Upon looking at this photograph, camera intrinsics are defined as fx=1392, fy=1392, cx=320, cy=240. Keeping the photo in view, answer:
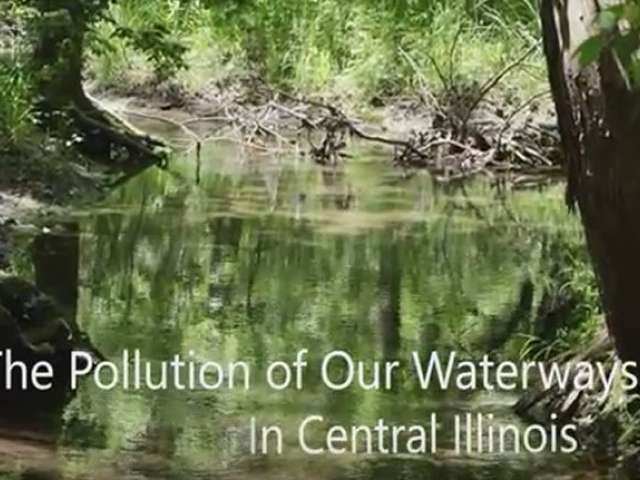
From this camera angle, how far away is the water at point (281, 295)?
103 inches

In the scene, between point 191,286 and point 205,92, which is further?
point 205,92

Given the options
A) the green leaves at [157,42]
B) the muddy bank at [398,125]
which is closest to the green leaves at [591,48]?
the green leaves at [157,42]

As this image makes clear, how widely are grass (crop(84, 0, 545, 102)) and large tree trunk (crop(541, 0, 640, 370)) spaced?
6.92 ft

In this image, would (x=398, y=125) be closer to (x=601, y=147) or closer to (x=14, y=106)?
(x=14, y=106)

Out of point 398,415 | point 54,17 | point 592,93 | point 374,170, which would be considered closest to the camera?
point 592,93

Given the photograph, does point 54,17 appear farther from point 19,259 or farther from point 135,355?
point 135,355

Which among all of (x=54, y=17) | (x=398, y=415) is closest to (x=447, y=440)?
(x=398, y=415)

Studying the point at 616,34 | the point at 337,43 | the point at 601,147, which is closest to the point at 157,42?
the point at 337,43

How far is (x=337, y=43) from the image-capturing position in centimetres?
480

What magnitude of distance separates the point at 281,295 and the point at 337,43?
4.76 feet

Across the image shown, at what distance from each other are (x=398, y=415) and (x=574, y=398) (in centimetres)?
35

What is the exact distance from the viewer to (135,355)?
2.89m

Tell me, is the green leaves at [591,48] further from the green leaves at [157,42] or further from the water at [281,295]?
the green leaves at [157,42]

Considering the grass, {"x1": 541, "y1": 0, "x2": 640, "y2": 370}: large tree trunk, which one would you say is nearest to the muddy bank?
the grass
